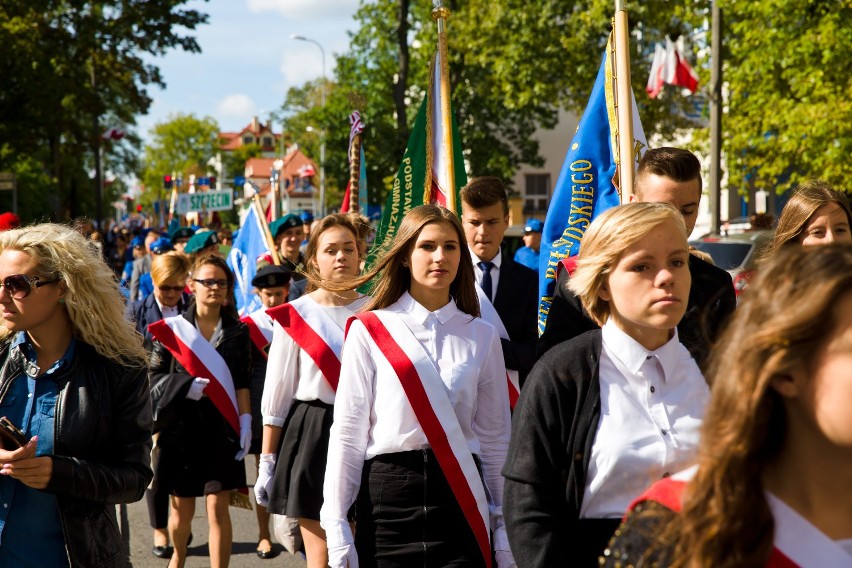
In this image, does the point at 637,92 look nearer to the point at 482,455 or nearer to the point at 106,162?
the point at 482,455

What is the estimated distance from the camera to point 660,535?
198 cm

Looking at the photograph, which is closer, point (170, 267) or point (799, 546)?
point (799, 546)

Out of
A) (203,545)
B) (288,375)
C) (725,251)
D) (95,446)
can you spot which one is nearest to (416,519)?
(95,446)

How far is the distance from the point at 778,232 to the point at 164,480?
3.99 m

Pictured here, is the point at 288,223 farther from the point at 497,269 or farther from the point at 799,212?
the point at 799,212

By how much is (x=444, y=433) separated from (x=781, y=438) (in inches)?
84.6

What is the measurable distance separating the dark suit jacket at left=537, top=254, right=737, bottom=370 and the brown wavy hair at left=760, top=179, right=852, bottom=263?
2.76 ft

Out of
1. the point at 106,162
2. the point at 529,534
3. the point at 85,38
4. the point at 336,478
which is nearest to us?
the point at 529,534

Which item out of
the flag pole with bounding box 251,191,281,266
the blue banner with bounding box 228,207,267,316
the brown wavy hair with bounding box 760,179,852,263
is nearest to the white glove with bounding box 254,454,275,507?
the brown wavy hair with bounding box 760,179,852,263

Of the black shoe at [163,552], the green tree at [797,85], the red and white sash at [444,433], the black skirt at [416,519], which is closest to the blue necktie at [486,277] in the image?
the red and white sash at [444,433]

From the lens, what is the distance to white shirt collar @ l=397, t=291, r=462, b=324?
4270mm

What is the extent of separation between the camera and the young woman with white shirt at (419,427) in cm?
401

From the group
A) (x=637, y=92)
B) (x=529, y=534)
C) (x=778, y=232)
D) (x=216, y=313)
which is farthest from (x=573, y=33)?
(x=529, y=534)

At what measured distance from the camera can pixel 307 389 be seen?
219 inches
